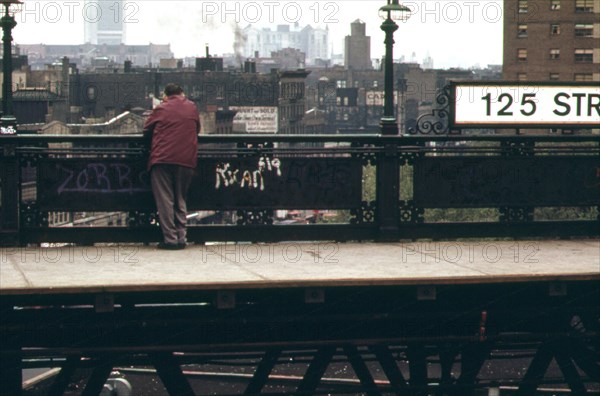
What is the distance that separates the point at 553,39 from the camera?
131m

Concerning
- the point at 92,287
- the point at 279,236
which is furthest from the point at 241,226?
the point at 92,287

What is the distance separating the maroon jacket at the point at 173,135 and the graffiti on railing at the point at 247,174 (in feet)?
1.94

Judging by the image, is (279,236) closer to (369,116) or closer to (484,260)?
(484,260)

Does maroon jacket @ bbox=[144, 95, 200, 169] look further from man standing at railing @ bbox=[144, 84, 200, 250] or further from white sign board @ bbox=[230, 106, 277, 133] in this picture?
white sign board @ bbox=[230, 106, 277, 133]

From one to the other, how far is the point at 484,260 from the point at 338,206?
6.50ft

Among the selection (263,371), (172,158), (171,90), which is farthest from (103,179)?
(263,371)

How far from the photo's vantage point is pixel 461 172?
13648 millimetres

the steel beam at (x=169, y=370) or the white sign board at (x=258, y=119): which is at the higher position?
the steel beam at (x=169, y=370)

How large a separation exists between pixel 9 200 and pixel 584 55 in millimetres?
122993

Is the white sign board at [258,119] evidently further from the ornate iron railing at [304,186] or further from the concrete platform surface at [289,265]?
the concrete platform surface at [289,265]

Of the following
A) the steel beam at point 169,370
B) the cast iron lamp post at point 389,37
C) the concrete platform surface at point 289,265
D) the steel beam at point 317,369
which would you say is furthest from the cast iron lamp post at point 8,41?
the steel beam at point 317,369

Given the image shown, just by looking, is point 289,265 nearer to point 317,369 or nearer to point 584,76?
point 317,369

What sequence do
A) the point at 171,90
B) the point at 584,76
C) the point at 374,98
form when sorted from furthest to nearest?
the point at 374,98 < the point at 584,76 < the point at 171,90

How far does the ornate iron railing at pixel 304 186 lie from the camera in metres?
13.0
